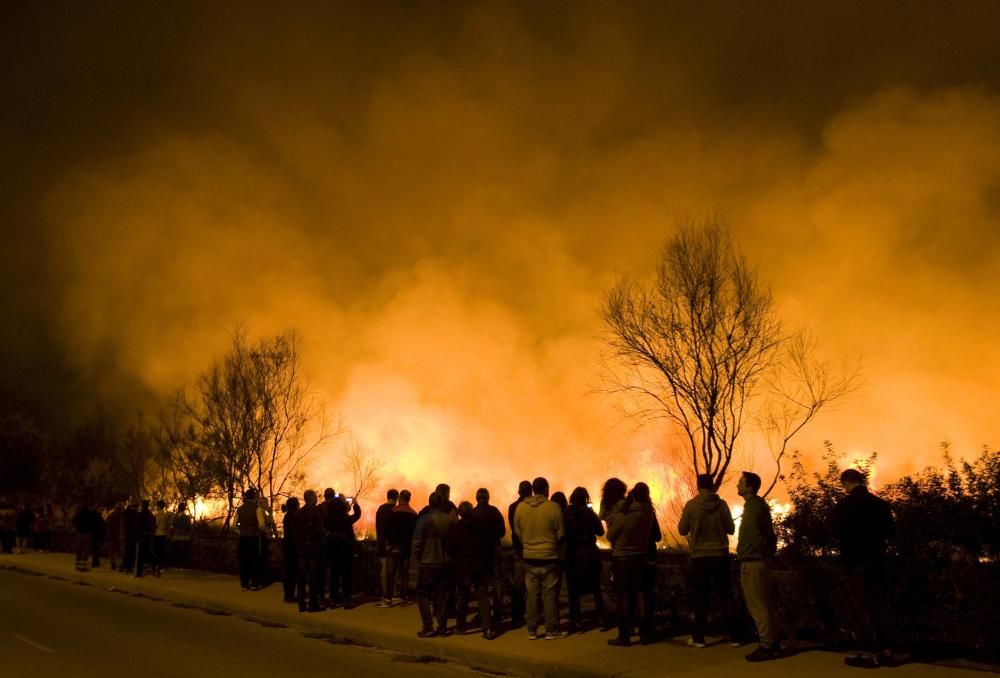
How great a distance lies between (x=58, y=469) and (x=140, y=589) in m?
32.1

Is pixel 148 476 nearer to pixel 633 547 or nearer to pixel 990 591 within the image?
pixel 633 547

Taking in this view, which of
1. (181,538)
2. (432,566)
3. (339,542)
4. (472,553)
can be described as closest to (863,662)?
(472,553)

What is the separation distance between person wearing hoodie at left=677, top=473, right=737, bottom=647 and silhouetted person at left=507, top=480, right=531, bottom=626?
2142 millimetres

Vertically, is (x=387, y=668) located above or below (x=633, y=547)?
below

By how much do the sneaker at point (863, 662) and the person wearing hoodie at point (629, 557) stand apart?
228cm

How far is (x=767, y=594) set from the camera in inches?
352

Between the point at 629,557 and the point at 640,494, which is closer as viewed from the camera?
the point at 629,557

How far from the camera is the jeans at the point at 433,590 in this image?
11055mm

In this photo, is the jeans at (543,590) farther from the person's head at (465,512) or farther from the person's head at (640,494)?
the person's head at (640,494)

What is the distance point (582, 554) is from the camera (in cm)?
1077

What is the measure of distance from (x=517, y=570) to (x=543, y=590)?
1.06 metres

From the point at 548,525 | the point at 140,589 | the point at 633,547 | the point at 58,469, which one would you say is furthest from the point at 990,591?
the point at 58,469

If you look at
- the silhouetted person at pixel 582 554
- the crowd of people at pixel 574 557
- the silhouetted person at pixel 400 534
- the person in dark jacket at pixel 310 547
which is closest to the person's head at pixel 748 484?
the crowd of people at pixel 574 557

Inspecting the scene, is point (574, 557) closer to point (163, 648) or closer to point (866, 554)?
point (866, 554)
